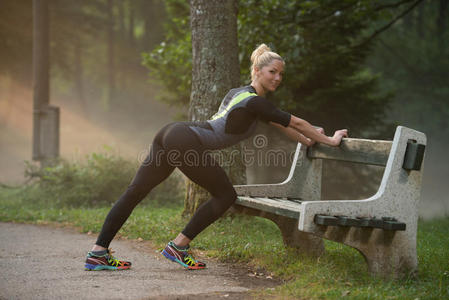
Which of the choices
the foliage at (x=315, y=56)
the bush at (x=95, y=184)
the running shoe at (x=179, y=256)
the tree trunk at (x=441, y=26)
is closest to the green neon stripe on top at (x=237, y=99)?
the running shoe at (x=179, y=256)

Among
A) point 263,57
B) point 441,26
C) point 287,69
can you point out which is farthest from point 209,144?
point 441,26

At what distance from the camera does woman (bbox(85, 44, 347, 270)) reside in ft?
14.0

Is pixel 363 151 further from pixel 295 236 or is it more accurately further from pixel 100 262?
pixel 100 262

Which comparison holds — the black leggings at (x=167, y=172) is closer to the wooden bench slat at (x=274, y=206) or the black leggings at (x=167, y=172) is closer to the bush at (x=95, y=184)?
the wooden bench slat at (x=274, y=206)

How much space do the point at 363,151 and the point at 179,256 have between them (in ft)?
6.39

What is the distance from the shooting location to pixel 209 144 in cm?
434

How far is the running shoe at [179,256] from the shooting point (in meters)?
4.62

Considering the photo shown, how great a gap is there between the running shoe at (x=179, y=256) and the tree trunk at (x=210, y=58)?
205 cm

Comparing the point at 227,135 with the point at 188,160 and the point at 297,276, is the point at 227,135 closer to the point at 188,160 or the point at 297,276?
the point at 188,160

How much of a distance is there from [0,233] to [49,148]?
5.98 metres

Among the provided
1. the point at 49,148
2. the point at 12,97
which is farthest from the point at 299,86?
the point at 12,97

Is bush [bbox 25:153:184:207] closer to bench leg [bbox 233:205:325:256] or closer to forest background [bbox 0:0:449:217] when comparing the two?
forest background [bbox 0:0:449:217]

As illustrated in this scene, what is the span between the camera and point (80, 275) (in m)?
4.42

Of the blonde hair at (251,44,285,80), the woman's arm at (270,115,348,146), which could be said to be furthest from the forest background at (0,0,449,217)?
the woman's arm at (270,115,348,146)
